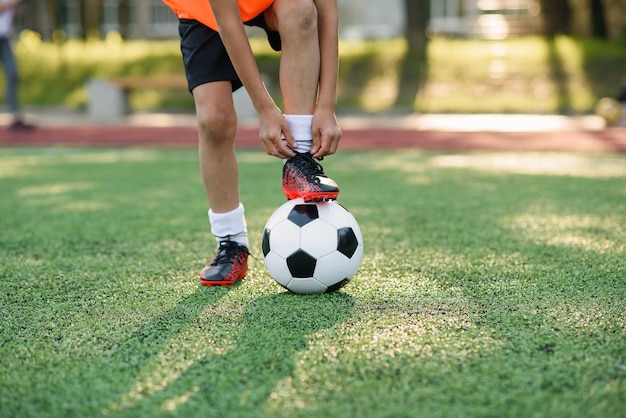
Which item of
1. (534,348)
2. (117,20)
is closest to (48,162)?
(534,348)

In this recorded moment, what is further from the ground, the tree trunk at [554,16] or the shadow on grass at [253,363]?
the tree trunk at [554,16]

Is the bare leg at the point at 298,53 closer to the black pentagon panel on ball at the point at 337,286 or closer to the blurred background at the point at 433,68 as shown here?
the black pentagon panel on ball at the point at 337,286

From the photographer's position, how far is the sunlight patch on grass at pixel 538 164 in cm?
576

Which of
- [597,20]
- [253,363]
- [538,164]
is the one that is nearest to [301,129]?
[253,363]

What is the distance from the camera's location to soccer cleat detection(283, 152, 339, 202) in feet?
7.63

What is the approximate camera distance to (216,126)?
261 cm

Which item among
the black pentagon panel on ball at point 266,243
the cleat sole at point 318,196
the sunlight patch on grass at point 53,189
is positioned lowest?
the sunlight patch on grass at point 53,189

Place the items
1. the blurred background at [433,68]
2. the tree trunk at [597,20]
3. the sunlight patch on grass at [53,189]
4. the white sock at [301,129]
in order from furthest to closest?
the tree trunk at [597,20]
the blurred background at [433,68]
the sunlight patch on grass at [53,189]
the white sock at [301,129]

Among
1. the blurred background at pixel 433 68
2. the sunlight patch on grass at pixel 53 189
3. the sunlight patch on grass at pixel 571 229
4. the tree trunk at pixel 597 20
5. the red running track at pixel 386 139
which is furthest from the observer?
the tree trunk at pixel 597 20

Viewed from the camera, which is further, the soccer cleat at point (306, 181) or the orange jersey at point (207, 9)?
the orange jersey at point (207, 9)

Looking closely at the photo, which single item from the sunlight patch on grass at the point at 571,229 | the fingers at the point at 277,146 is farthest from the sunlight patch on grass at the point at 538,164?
the fingers at the point at 277,146

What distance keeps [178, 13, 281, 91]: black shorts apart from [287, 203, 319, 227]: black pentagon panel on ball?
0.57 meters

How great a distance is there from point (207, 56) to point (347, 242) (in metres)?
0.85

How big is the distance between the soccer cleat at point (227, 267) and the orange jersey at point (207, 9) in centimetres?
83
